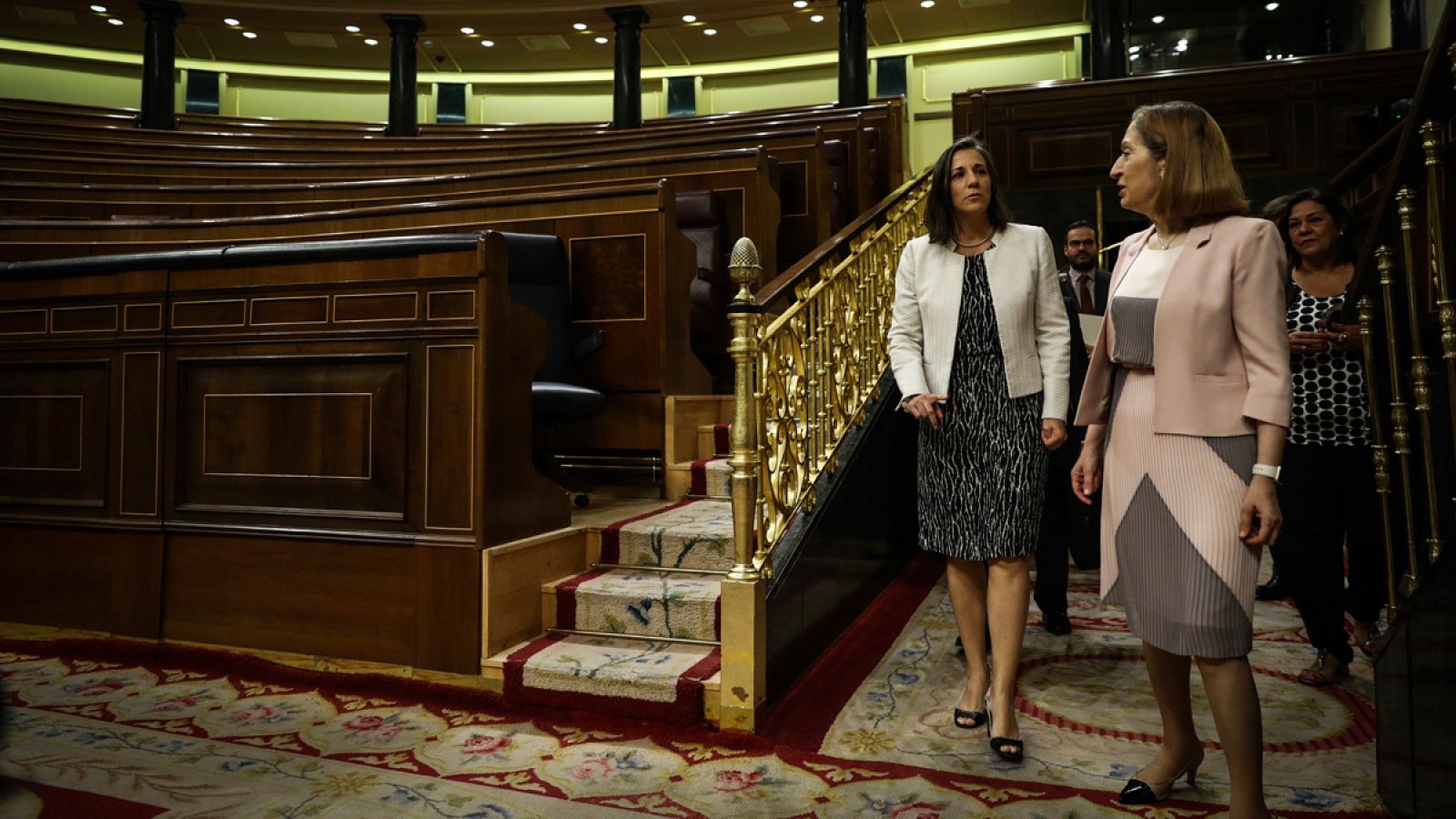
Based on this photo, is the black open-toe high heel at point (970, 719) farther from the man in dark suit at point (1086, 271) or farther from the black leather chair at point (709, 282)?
the black leather chair at point (709, 282)

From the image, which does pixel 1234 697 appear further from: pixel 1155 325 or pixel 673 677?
pixel 673 677

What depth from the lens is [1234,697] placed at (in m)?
1.27

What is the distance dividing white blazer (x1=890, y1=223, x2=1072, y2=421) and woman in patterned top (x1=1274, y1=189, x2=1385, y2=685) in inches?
26.9

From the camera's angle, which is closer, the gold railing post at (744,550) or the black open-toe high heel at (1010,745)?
the black open-toe high heel at (1010,745)

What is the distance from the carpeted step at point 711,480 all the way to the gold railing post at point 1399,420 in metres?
1.72

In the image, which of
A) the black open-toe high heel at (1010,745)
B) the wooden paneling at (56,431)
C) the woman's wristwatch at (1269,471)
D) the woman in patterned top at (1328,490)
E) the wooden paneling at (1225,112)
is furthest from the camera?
the wooden paneling at (1225,112)

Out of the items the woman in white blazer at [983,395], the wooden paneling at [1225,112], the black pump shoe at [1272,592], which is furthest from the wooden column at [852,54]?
the woman in white blazer at [983,395]

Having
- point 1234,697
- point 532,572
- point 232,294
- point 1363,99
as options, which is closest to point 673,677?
point 532,572

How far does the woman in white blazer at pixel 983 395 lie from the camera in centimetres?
175

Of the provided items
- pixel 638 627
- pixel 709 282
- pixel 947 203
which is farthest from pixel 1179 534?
pixel 709 282

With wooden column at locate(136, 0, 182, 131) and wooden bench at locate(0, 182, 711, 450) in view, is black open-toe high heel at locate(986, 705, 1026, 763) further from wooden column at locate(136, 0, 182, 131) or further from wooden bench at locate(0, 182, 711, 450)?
wooden column at locate(136, 0, 182, 131)

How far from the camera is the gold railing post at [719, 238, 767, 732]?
1.84 m

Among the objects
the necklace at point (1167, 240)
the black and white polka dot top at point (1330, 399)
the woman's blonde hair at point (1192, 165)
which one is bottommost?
the black and white polka dot top at point (1330, 399)

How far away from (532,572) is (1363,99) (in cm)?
618
